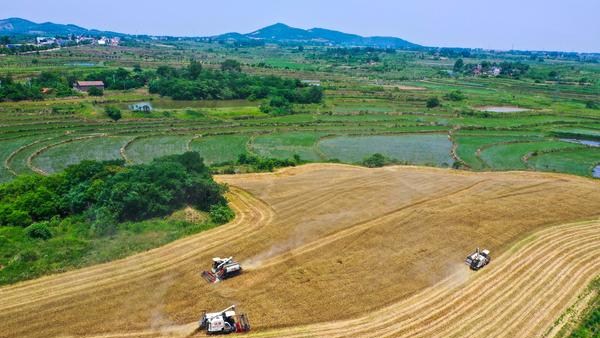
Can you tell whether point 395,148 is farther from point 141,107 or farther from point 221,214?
point 141,107

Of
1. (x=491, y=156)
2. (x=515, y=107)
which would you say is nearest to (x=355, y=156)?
(x=491, y=156)

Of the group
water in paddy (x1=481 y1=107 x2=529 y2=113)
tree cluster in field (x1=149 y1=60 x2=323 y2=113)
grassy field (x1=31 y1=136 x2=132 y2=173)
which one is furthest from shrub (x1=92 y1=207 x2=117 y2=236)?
water in paddy (x1=481 y1=107 x2=529 y2=113)

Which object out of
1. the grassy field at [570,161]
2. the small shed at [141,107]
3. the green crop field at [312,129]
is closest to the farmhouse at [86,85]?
the green crop field at [312,129]

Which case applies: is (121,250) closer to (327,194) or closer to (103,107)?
(327,194)

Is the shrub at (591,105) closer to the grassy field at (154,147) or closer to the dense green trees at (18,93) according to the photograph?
the grassy field at (154,147)

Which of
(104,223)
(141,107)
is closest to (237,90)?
(141,107)

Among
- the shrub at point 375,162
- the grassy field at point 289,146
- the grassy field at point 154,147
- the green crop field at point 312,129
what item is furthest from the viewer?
the grassy field at point 289,146
